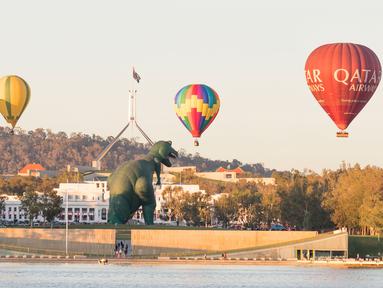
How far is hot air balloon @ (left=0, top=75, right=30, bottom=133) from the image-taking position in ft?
436

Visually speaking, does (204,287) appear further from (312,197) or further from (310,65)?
(312,197)

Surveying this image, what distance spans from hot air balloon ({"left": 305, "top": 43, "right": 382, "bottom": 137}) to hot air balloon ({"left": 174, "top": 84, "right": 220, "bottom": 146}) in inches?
1034

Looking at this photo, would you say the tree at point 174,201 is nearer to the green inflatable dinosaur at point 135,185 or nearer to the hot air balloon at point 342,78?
the green inflatable dinosaur at point 135,185

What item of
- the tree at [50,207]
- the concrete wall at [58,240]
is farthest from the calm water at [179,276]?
the tree at [50,207]

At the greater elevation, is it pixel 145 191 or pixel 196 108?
pixel 196 108

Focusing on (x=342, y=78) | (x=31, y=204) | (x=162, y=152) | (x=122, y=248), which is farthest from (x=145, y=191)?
(x=31, y=204)

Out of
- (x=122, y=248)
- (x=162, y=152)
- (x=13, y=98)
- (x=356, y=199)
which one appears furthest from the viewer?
Answer: (x=356, y=199)

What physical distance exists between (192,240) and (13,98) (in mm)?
22733

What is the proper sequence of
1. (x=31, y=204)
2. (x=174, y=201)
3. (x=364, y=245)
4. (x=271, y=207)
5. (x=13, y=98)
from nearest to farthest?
(x=364, y=245) < (x=13, y=98) < (x=31, y=204) < (x=271, y=207) < (x=174, y=201)

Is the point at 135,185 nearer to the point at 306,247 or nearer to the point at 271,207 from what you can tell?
the point at 306,247

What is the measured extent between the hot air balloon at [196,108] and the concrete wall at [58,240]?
15.3m

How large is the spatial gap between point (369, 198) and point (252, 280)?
40.6 metres

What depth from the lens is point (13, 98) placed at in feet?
437

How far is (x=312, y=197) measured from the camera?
5945 inches
